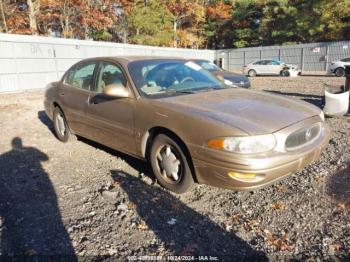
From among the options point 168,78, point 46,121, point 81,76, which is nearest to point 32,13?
point 46,121

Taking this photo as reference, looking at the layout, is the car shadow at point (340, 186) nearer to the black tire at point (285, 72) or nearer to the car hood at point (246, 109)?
the car hood at point (246, 109)

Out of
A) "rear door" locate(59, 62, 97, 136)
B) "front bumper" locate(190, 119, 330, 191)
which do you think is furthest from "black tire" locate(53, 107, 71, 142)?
"front bumper" locate(190, 119, 330, 191)

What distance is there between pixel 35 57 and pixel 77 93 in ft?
34.1

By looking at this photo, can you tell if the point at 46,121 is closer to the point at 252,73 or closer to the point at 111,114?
the point at 111,114

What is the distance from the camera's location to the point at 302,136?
342cm

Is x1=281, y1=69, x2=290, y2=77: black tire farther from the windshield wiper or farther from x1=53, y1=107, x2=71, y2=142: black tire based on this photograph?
the windshield wiper

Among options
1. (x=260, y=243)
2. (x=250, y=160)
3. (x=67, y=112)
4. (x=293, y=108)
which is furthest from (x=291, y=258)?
(x=67, y=112)

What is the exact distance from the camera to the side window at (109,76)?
174 inches

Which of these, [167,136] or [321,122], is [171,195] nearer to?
[167,136]

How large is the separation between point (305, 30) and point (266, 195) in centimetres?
3388

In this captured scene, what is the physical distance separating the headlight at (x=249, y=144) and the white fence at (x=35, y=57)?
1220cm

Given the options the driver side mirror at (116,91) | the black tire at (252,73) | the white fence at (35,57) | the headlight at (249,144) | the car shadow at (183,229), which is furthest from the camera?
the black tire at (252,73)

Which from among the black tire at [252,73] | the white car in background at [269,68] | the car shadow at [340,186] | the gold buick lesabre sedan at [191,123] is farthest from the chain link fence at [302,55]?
the gold buick lesabre sedan at [191,123]

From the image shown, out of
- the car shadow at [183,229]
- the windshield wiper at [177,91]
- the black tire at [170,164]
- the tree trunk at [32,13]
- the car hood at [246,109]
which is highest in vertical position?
the tree trunk at [32,13]
